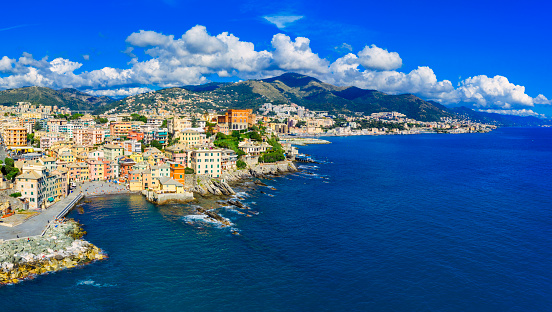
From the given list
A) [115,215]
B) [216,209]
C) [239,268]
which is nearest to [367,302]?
[239,268]

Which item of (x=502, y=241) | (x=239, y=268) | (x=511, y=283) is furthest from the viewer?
(x=502, y=241)

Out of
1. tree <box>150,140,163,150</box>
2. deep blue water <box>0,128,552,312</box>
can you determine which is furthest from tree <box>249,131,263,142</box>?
deep blue water <box>0,128,552,312</box>

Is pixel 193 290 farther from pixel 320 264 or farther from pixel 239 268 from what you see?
pixel 320 264

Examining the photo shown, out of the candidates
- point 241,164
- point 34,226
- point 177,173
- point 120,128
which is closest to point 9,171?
point 177,173

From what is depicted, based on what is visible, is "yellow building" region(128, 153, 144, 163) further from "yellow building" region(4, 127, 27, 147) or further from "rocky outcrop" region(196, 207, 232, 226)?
"yellow building" region(4, 127, 27, 147)

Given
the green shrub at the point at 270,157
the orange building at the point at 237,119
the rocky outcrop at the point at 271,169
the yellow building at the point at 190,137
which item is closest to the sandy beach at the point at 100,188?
the rocky outcrop at the point at 271,169

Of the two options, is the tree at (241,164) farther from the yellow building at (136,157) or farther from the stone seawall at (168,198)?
the stone seawall at (168,198)

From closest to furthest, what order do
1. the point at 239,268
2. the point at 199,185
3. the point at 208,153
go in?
the point at 239,268
the point at 199,185
the point at 208,153
